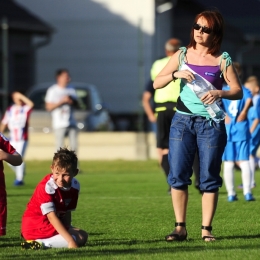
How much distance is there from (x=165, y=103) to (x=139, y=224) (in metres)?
3.31

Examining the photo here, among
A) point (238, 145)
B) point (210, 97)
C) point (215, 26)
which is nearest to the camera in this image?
point (210, 97)

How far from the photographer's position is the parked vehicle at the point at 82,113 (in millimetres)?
22062

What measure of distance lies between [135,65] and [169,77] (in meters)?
24.8

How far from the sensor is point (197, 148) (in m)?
7.46

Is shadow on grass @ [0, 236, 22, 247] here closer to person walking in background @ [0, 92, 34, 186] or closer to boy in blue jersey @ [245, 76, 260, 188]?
boy in blue jersey @ [245, 76, 260, 188]

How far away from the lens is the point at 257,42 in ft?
110

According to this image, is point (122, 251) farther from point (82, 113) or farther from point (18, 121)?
point (82, 113)

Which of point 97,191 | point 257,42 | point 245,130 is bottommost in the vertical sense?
point 97,191

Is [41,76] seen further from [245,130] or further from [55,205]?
[55,205]

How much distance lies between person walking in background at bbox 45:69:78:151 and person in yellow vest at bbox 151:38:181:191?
18.3ft

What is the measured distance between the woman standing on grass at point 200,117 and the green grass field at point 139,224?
1.19ft

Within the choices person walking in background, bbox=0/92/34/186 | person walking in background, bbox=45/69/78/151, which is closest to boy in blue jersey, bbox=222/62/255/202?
person walking in background, bbox=0/92/34/186

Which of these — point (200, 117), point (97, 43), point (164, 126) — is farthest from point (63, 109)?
point (97, 43)

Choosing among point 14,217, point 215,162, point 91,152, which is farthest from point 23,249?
point 91,152
